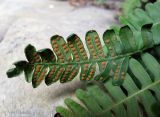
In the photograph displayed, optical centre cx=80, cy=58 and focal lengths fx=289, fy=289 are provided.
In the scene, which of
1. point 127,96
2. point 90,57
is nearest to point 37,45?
point 90,57

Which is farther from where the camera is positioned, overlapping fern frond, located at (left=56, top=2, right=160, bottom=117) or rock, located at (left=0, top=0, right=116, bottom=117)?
rock, located at (left=0, top=0, right=116, bottom=117)

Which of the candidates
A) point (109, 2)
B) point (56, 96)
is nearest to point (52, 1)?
point (109, 2)

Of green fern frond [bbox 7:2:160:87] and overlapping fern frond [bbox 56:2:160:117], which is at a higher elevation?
green fern frond [bbox 7:2:160:87]

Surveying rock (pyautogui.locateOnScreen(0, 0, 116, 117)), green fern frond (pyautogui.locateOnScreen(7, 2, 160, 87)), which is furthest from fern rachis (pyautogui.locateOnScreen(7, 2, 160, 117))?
rock (pyautogui.locateOnScreen(0, 0, 116, 117))

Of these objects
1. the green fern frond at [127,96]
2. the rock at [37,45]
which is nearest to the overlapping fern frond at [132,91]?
the green fern frond at [127,96]

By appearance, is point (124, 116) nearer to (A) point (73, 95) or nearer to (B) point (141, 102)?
(B) point (141, 102)

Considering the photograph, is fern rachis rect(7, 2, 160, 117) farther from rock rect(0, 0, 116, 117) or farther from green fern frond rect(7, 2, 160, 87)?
rock rect(0, 0, 116, 117)

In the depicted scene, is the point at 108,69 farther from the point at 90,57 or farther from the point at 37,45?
the point at 37,45
